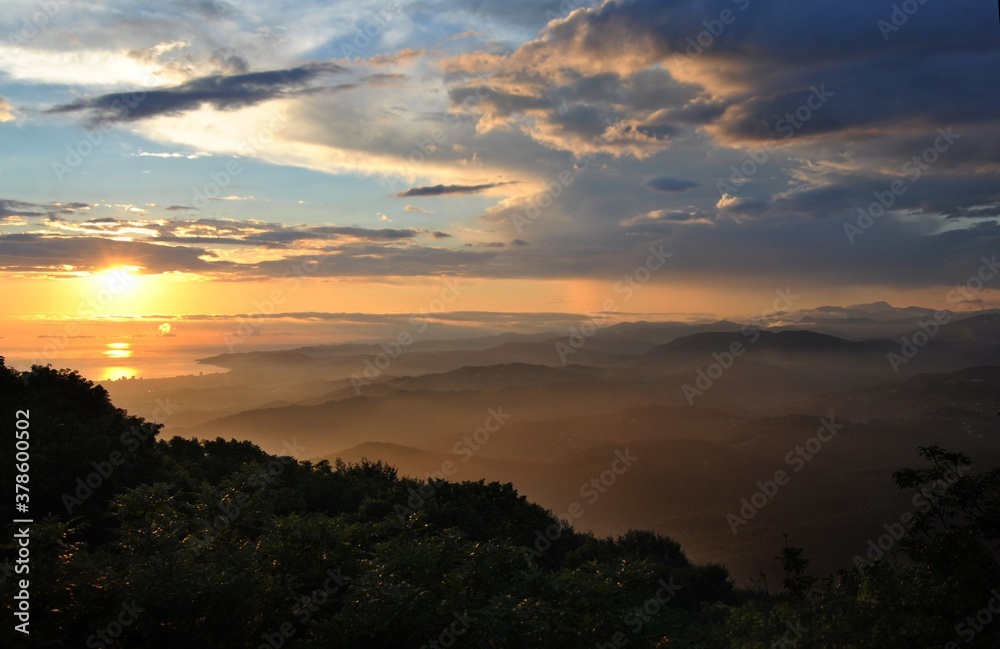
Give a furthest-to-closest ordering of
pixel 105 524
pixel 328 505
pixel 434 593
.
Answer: pixel 328 505, pixel 105 524, pixel 434 593

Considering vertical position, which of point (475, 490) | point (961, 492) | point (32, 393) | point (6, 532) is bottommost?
point (475, 490)

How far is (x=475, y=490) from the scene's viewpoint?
41125 millimetres

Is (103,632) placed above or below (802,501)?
above

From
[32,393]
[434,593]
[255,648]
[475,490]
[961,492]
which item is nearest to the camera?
[255,648]

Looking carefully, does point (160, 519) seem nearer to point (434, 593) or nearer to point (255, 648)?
point (255, 648)

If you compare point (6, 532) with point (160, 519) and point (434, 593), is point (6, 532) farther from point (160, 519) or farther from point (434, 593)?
point (434, 593)

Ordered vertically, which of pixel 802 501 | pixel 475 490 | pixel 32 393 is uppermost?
pixel 32 393

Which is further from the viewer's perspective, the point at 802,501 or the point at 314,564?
the point at 802,501

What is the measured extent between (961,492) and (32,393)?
3604 cm

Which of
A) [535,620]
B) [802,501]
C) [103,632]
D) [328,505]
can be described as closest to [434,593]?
[535,620]

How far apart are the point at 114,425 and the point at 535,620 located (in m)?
27.8

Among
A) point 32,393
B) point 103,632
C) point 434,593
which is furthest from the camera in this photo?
point 32,393

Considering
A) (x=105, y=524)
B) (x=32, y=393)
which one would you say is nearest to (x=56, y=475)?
(x=105, y=524)

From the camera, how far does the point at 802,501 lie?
556 ft
